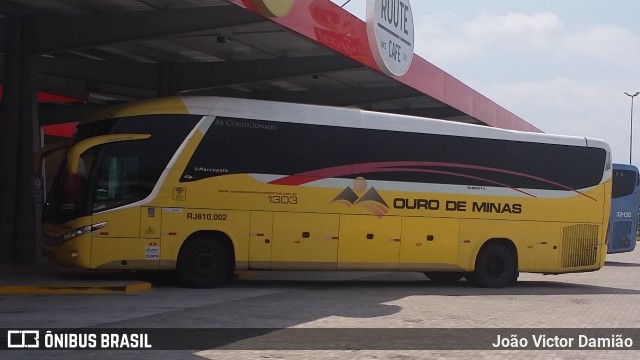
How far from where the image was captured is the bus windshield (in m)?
17.0

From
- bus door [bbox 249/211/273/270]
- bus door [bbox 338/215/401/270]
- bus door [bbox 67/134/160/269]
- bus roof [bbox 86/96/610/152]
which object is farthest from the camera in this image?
bus door [bbox 338/215/401/270]

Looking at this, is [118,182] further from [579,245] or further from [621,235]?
[621,235]

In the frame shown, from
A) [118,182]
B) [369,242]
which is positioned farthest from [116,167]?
[369,242]

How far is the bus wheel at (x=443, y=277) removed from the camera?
2209cm

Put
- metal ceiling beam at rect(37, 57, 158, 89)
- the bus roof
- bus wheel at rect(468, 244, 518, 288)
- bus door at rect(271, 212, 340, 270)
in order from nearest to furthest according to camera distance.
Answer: the bus roof < bus door at rect(271, 212, 340, 270) < bus wheel at rect(468, 244, 518, 288) < metal ceiling beam at rect(37, 57, 158, 89)

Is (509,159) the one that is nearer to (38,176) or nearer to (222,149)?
(222,149)

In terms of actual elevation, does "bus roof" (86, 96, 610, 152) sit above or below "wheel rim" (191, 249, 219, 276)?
above

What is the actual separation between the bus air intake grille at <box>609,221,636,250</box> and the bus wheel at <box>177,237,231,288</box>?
1989 cm

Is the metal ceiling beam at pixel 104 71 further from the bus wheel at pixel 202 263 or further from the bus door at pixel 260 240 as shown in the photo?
the bus wheel at pixel 202 263

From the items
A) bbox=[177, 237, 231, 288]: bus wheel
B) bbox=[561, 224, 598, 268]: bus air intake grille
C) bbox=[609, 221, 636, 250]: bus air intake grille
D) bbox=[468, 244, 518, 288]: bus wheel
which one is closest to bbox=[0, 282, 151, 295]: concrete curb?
bbox=[177, 237, 231, 288]: bus wheel

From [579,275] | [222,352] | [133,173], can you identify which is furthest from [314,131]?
[579,275]

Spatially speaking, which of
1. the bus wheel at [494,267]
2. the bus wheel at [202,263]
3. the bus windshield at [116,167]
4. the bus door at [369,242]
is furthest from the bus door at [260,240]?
the bus wheel at [494,267]

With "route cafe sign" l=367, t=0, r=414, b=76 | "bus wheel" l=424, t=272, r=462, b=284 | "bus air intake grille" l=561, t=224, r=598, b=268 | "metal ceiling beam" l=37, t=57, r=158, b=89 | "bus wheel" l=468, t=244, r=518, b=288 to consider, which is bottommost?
"bus wheel" l=424, t=272, r=462, b=284

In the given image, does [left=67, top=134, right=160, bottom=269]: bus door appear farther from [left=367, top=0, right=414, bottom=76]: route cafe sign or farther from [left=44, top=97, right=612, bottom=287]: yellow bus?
[left=367, top=0, right=414, bottom=76]: route cafe sign
